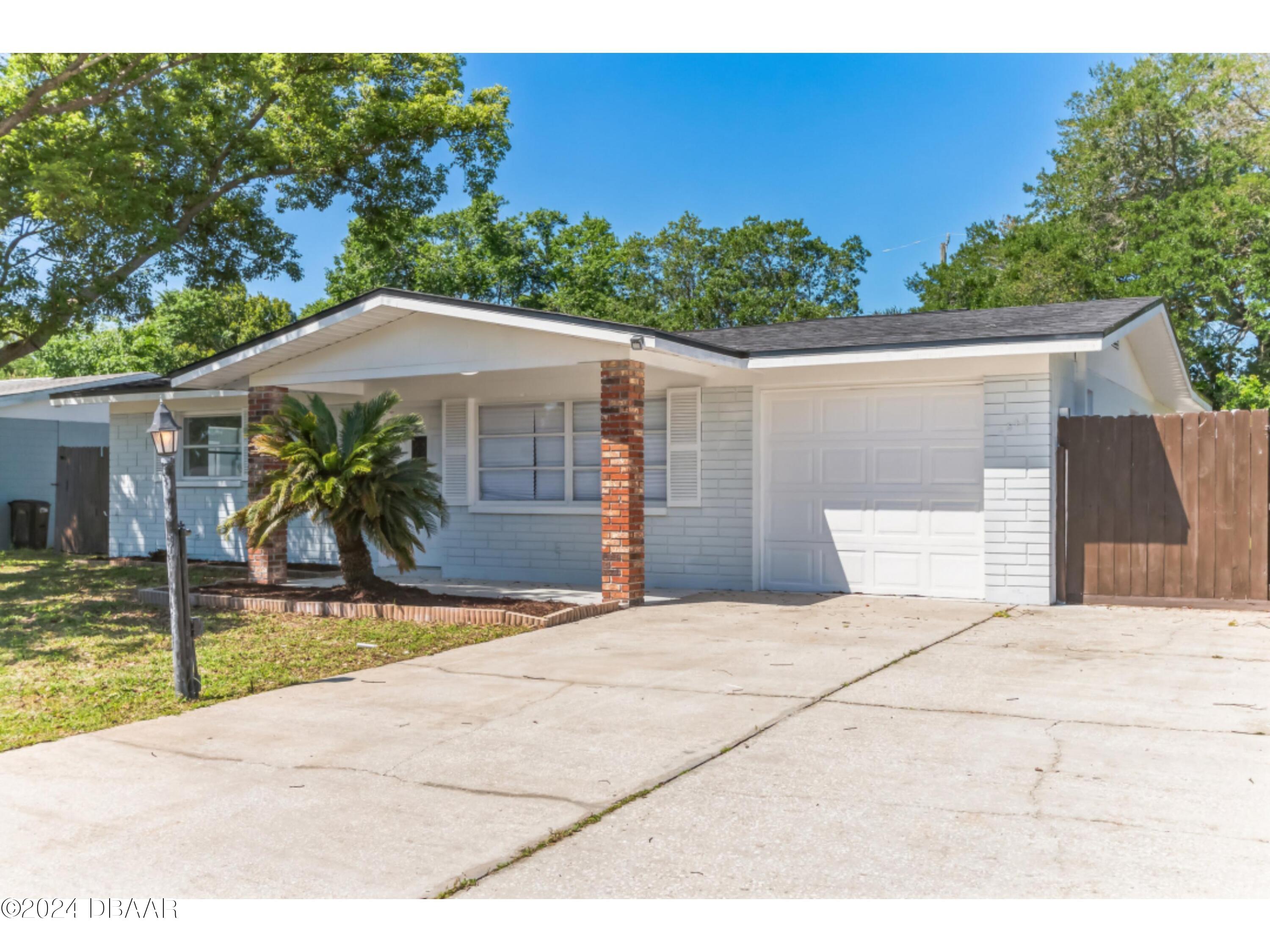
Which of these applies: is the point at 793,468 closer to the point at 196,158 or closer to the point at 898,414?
the point at 898,414

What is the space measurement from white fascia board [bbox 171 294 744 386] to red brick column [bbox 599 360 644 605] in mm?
497

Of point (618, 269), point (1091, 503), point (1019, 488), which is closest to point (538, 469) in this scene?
point (1019, 488)

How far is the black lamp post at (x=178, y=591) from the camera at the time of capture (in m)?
6.51

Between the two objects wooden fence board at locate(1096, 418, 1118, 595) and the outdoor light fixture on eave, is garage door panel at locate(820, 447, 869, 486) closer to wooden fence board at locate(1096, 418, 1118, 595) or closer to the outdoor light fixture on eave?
wooden fence board at locate(1096, 418, 1118, 595)

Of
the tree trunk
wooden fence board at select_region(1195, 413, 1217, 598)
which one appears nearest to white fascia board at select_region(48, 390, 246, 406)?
the tree trunk

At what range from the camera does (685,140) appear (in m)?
30.2

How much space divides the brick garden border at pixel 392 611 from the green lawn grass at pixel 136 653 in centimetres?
13

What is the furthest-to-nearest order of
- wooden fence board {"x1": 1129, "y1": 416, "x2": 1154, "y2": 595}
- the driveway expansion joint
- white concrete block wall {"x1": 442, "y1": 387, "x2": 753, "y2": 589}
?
white concrete block wall {"x1": 442, "y1": 387, "x2": 753, "y2": 589} → wooden fence board {"x1": 1129, "y1": 416, "x2": 1154, "y2": 595} → the driveway expansion joint

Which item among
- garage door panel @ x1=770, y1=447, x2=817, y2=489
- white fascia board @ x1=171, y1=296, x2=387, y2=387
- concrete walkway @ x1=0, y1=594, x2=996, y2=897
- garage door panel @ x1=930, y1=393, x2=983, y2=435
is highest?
white fascia board @ x1=171, y1=296, x2=387, y2=387

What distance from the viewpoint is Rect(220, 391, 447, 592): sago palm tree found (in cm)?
996

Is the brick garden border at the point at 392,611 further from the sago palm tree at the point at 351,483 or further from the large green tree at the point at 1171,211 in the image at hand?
the large green tree at the point at 1171,211

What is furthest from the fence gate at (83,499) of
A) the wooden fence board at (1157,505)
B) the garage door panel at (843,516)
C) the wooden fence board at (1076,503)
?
the wooden fence board at (1157,505)

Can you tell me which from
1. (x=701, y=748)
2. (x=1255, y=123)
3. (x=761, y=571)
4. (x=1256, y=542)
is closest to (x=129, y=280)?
(x=761, y=571)

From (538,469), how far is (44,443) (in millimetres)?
12668
